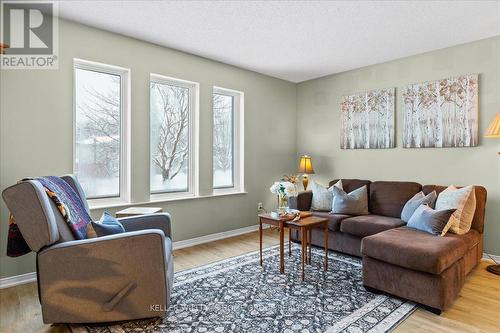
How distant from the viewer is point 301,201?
4.18 metres

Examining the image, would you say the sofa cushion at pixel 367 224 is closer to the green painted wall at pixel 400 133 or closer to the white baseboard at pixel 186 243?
the green painted wall at pixel 400 133

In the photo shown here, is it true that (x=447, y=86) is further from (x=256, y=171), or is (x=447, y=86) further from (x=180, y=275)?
(x=180, y=275)

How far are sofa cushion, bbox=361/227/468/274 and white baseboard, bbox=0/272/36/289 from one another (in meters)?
3.13

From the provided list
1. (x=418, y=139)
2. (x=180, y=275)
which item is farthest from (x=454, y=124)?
(x=180, y=275)

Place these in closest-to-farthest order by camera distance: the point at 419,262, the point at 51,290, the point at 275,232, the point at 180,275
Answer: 1. the point at 51,290
2. the point at 419,262
3. the point at 180,275
4. the point at 275,232

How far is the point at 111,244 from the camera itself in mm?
2041

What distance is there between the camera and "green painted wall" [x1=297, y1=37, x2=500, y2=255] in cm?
354

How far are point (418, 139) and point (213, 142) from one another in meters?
2.81

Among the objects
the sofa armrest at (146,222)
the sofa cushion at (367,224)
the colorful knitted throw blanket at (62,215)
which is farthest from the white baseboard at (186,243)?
the sofa cushion at (367,224)

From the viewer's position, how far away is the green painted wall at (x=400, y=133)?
11.6ft

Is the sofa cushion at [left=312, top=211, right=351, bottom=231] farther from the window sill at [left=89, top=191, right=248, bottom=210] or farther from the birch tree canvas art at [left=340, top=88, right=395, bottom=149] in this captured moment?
the window sill at [left=89, top=191, right=248, bottom=210]

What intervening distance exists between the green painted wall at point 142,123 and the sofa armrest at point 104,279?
4.06 feet

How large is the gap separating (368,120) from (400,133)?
50 cm

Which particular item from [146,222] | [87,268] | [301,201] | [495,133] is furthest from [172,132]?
[495,133]
